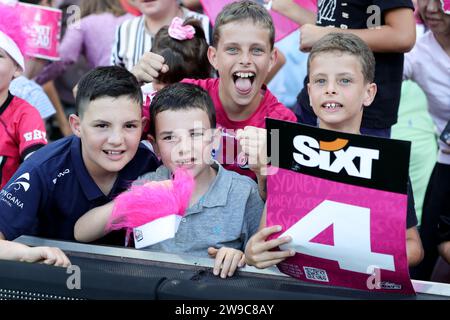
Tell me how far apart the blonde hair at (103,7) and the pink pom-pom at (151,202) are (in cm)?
268

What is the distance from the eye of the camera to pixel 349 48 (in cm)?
308

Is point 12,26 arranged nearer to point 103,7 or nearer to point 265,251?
point 103,7

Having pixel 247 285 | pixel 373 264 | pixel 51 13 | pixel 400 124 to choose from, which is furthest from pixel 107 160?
pixel 400 124

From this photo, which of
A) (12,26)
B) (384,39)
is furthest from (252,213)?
(12,26)

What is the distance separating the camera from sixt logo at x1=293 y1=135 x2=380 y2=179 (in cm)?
232

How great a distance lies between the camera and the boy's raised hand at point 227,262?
2.55m

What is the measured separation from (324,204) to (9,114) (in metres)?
1.80

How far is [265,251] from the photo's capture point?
2.54 metres

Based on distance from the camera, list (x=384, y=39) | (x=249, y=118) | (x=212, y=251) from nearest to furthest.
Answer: (x=212, y=251), (x=384, y=39), (x=249, y=118)

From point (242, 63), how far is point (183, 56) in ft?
1.63

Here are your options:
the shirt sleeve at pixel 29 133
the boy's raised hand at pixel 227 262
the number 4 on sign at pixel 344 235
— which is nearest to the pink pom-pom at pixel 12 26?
the shirt sleeve at pixel 29 133

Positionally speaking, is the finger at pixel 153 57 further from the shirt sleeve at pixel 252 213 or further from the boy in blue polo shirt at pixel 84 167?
the shirt sleeve at pixel 252 213

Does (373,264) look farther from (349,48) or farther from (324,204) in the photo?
(349,48)

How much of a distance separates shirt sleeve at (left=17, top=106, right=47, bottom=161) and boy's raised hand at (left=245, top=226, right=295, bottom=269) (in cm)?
139
